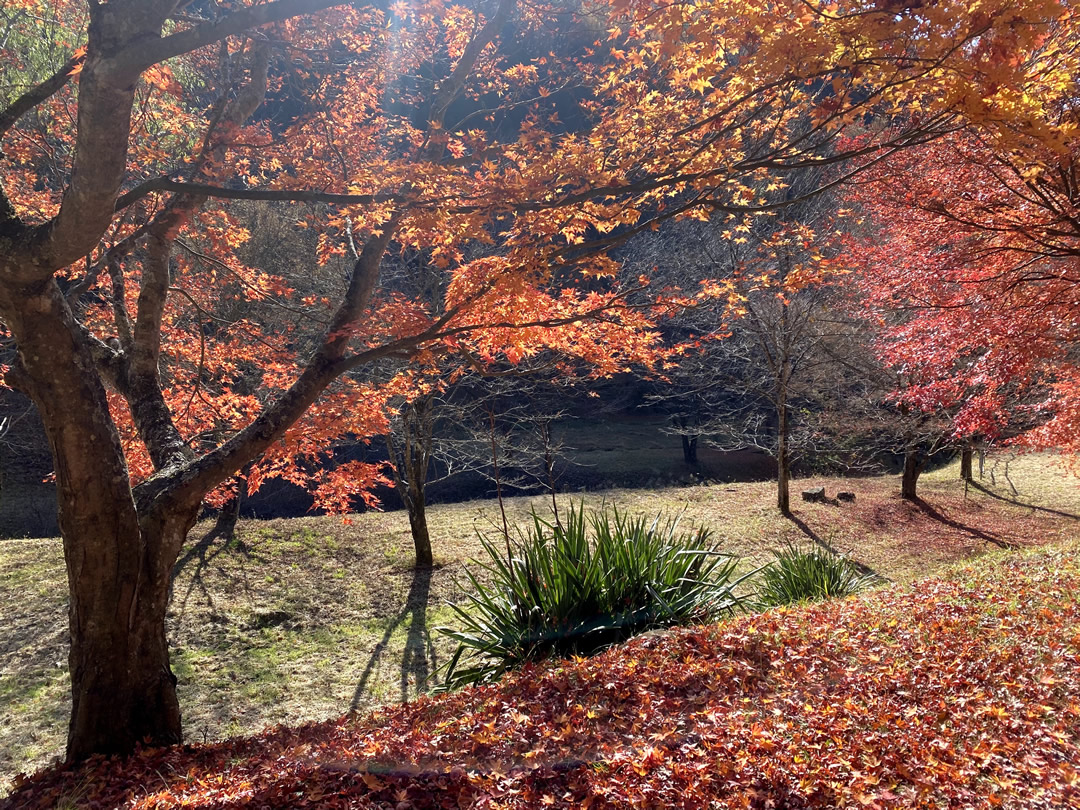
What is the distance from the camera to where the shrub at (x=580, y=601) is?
14.5 ft

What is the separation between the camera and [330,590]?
29.9 feet

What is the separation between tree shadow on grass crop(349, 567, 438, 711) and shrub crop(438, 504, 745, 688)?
1.13 metres

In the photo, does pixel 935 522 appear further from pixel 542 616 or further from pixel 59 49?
pixel 59 49

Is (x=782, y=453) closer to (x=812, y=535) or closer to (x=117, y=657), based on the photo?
(x=812, y=535)

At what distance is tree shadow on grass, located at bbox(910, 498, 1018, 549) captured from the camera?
11414mm

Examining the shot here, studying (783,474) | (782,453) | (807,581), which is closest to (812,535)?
(783,474)

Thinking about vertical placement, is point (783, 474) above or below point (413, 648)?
above

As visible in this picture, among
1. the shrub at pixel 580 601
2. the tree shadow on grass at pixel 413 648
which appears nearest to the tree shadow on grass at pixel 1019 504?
the shrub at pixel 580 601

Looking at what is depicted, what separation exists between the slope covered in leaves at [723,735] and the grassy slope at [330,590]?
261 centimetres

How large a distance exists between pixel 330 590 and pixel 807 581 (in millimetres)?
6474

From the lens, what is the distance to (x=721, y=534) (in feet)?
38.1

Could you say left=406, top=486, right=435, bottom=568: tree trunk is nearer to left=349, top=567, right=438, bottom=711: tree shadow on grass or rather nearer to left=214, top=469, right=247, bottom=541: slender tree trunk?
left=349, top=567, right=438, bottom=711: tree shadow on grass

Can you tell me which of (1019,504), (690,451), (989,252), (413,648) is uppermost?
(989,252)

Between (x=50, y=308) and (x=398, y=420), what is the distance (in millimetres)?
6963
